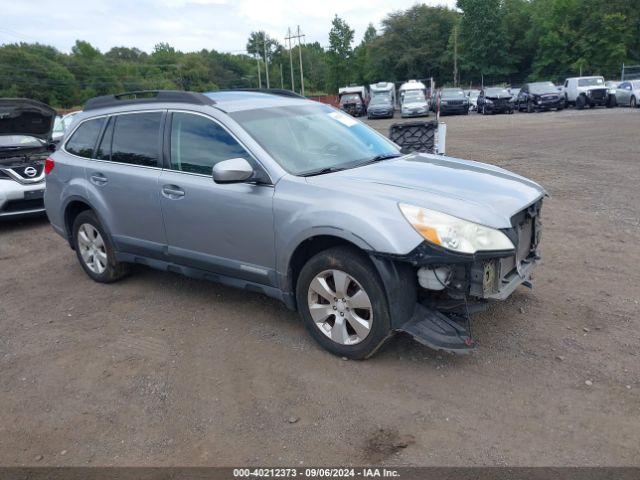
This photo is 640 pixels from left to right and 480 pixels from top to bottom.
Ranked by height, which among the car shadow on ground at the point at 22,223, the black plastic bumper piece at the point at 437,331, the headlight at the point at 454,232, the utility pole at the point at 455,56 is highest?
the utility pole at the point at 455,56

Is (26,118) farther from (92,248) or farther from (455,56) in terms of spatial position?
(455,56)

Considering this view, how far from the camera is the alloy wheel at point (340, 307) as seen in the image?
3615 millimetres

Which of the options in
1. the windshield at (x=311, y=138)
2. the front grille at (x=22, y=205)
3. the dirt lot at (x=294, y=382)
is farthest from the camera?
the front grille at (x=22, y=205)

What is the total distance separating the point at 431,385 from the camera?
346 centimetres

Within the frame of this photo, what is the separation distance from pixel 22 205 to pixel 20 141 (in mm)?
1610

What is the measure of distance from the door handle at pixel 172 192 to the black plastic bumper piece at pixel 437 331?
2116 mm

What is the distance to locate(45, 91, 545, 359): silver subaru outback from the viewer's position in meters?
3.45

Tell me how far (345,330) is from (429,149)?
23.8ft

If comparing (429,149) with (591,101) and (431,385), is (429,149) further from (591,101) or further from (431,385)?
(591,101)

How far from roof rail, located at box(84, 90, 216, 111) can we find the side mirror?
878mm

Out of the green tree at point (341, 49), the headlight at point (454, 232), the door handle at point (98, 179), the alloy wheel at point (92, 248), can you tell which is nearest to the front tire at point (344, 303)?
the headlight at point (454, 232)

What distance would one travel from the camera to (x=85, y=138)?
555 centimetres

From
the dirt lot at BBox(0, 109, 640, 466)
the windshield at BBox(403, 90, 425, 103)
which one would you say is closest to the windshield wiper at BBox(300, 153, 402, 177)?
the dirt lot at BBox(0, 109, 640, 466)

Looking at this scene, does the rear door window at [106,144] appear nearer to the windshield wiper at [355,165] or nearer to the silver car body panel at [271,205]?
the silver car body panel at [271,205]
